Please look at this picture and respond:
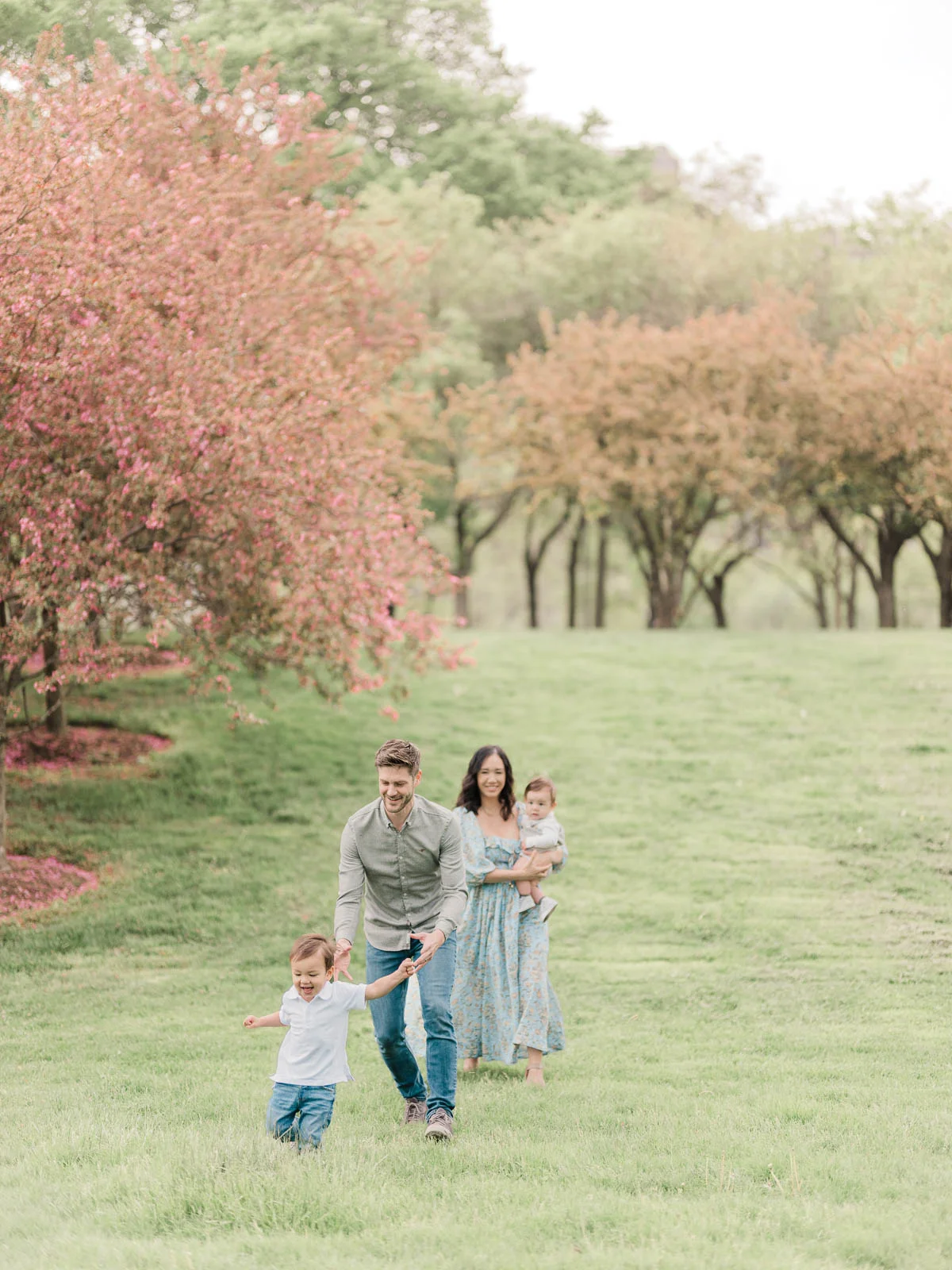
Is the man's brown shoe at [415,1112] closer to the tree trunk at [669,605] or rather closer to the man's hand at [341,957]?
the man's hand at [341,957]

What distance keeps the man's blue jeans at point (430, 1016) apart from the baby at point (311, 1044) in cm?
49

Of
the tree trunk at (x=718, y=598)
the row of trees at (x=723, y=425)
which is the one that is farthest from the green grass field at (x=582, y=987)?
the tree trunk at (x=718, y=598)

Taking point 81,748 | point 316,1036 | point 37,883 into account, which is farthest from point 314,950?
point 81,748

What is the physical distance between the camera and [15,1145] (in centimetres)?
616

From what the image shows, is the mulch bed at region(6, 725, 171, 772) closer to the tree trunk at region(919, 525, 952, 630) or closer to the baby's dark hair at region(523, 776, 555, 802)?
the baby's dark hair at region(523, 776, 555, 802)

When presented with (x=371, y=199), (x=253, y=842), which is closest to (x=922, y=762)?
(x=253, y=842)

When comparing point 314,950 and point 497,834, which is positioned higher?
point 497,834

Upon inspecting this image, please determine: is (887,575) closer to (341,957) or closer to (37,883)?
(37,883)

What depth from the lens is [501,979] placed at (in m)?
8.05

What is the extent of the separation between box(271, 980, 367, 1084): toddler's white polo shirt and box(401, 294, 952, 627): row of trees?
68.6ft

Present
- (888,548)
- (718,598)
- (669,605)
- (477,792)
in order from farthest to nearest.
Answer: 1. (718,598)
2. (669,605)
3. (888,548)
4. (477,792)

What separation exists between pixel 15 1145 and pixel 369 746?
42.8ft

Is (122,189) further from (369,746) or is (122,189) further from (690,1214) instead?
(690,1214)

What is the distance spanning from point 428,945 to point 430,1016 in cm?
45
